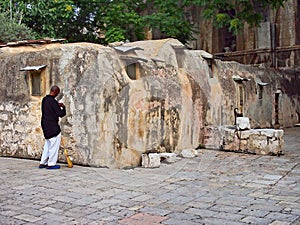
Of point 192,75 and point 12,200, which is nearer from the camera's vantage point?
point 12,200

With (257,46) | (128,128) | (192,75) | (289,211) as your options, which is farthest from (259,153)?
(257,46)

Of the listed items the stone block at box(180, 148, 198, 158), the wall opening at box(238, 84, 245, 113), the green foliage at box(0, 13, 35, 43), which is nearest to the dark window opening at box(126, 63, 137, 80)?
the stone block at box(180, 148, 198, 158)

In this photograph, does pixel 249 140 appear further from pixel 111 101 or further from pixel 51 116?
pixel 51 116

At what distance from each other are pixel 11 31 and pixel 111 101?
701 cm

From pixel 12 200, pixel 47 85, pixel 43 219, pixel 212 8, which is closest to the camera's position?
pixel 43 219

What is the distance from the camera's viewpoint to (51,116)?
742 centimetres

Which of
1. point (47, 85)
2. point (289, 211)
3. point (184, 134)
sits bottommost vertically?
point (289, 211)

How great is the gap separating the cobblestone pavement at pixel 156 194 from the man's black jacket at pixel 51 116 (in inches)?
27.9

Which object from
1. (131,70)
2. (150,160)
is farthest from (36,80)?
(150,160)

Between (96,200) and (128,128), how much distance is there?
2.62 meters

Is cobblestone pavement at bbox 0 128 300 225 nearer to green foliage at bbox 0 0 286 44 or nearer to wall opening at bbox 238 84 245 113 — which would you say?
wall opening at bbox 238 84 245 113

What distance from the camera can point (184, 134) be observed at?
961cm

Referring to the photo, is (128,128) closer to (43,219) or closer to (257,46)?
(43,219)

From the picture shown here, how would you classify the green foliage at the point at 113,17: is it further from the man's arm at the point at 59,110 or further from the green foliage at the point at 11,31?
the man's arm at the point at 59,110
